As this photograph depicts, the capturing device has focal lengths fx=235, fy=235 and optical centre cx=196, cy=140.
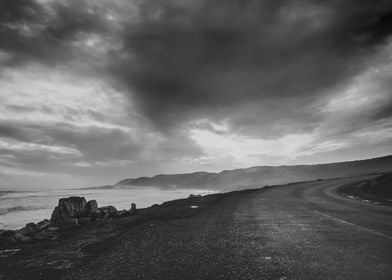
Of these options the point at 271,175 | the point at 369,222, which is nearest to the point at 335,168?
the point at 271,175

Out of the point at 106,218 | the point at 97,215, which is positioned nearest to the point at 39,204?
the point at 97,215

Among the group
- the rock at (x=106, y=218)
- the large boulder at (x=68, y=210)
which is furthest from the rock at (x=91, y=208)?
the rock at (x=106, y=218)

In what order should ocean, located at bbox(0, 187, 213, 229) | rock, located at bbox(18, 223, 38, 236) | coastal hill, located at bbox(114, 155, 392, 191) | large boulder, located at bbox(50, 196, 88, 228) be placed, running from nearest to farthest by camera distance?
rock, located at bbox(18, 223, 38, 236) < large boulder, located at bbox(50, 196, 88, 228) < ocean, located at bbox(0, 187, 213, 229) < coastal hill, located at bbox(114, 155, 392, 191)

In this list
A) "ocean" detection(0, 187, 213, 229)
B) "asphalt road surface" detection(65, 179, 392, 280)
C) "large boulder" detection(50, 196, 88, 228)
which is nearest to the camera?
"asphalt road surface" detection(65, 179, 392, 280)

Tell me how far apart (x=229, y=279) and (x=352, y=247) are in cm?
324

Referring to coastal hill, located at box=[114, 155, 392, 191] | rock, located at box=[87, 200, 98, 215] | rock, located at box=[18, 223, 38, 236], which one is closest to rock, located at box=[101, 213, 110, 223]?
rock, located at box=[87, 200, 98, 215]

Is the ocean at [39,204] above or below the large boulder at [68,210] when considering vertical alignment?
below

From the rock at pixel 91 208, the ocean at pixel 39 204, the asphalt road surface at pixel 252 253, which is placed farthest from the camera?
the ocean at pixel 39 204

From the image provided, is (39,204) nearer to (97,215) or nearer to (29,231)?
(97,215)

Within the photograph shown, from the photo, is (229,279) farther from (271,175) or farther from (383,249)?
(271,175)

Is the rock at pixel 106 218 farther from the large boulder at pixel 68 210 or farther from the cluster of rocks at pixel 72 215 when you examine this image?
the large boulder at pixel 68 210

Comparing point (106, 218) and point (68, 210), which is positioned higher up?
point (68, 210)

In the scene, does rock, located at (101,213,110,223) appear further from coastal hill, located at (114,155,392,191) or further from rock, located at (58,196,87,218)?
coastal hill, located at (114,155,392,191)

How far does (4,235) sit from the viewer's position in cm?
843
